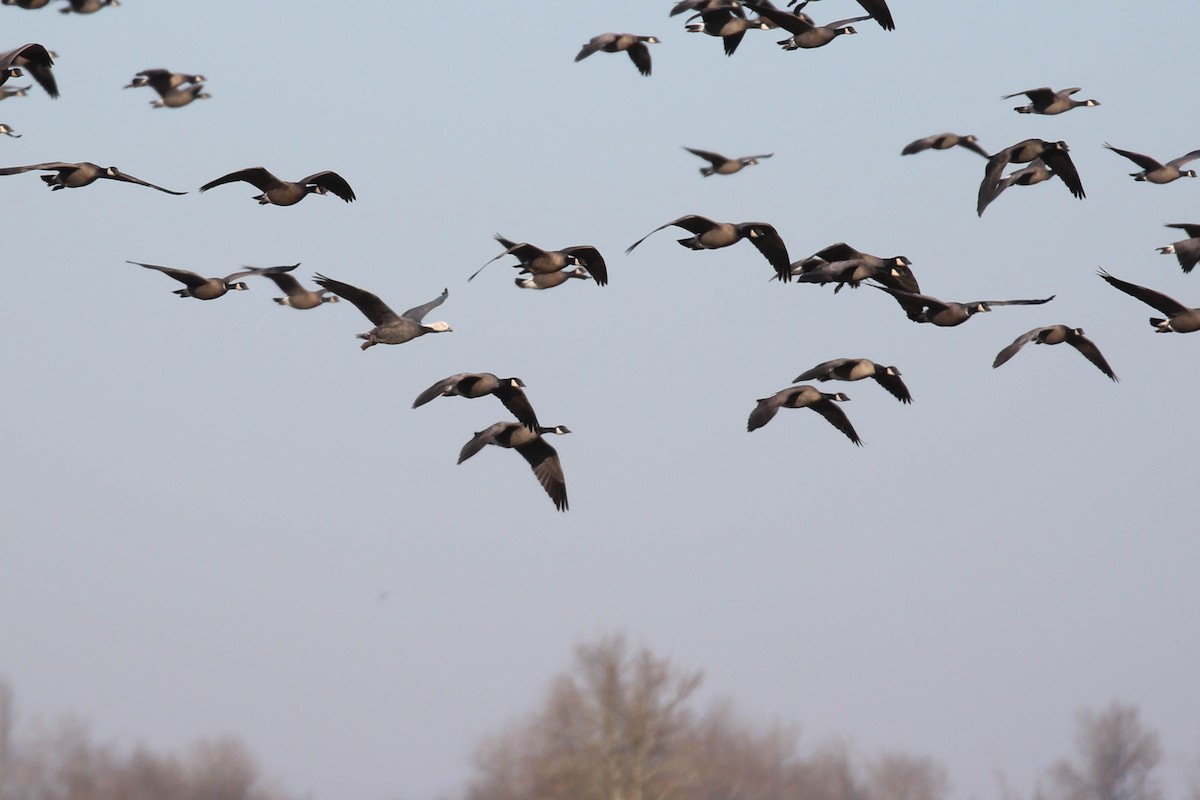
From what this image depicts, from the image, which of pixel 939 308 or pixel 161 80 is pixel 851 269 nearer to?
pixel 939 308

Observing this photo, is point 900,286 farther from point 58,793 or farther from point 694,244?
point 58,793

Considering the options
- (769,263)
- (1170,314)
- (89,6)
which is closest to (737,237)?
(769,263)

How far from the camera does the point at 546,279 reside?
715 inches

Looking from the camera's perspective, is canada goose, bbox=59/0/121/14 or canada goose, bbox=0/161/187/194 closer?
canada goose, bbox=0/161/187/194

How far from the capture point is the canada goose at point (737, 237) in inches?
714

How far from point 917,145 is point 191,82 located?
1060 centimetres

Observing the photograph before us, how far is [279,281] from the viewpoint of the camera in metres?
23.3

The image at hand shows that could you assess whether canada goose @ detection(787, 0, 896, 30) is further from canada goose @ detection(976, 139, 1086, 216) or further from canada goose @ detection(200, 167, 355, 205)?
canada goose @ detection(200, 167, 355, 205)

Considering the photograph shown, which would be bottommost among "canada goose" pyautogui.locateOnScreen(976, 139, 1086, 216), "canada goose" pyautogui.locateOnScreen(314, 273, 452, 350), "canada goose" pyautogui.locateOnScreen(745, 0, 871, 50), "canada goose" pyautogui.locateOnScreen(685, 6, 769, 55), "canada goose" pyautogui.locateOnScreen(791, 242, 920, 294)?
"canada goose" pyautogui.locateOnScreen(314, 273, 452, 350)

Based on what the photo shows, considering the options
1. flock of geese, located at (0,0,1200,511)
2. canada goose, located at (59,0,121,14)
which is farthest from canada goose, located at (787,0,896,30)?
canada goose, located at (59,0,121,14)

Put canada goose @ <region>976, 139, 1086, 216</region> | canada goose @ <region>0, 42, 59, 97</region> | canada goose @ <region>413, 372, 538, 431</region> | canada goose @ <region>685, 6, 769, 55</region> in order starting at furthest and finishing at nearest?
canada goose @ <region>685, 6, 769, 55</region> < canada goose @ <region>976, 139, 1086, 216</region> < canada goose @ <region>413, 372, 538, 431</region> < canada goose @ <region>0, 42, 59, 97</region>

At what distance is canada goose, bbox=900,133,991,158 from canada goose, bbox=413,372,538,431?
19.7ft

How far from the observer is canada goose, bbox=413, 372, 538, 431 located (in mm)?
16797

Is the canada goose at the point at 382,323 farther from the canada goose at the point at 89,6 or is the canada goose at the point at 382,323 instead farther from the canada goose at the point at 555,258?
the canada goose at the point at 89,6
